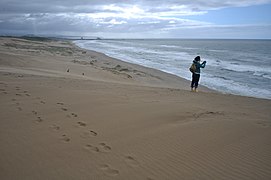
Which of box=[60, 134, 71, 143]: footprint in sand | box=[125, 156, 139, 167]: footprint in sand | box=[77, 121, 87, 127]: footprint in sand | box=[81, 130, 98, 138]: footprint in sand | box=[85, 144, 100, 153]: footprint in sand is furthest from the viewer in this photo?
box=[77, 121, 87, 127]: footprint in sand

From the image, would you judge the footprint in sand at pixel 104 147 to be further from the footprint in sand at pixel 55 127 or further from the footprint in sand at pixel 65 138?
the footprint in sand at pixel 55 127

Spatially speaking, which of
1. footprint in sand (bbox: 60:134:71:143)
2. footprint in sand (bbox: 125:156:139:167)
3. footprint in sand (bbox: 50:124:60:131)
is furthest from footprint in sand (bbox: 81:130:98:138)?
footprint in sand (bbox: 125:156:139:167)

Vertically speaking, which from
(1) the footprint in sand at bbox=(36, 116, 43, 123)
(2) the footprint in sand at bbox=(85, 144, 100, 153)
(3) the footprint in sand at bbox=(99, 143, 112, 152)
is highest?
(1) the footprint in sand at bbox=(36, 116, 43, 123)

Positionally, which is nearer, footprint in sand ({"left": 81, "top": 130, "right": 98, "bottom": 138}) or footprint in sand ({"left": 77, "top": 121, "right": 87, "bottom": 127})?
footprint in sand ({"left": 81, "top": 130, "right": 98, "bottom": 138})

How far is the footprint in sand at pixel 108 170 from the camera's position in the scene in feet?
11.4

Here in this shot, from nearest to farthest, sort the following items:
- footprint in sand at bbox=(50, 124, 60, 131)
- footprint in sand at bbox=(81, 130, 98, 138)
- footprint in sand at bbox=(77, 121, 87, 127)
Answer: footprint in sand at bbox=(81, 130, 98, 138), footprint in sand at bbox=(50, 124, 60, 131), footprint in sand at bbox=(77, 121, 87, 127)

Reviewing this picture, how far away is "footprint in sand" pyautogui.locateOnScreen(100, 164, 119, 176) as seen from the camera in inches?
136

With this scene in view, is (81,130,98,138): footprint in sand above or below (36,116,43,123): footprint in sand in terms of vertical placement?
below

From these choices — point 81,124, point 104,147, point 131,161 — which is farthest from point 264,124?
point 81,124

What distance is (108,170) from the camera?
3537 mm

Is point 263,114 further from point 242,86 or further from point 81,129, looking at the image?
point 242,86

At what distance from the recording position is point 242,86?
16781 mm

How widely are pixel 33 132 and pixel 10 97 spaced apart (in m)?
2.93

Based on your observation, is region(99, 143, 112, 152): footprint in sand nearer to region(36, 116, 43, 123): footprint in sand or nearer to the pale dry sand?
the pale dry sand
